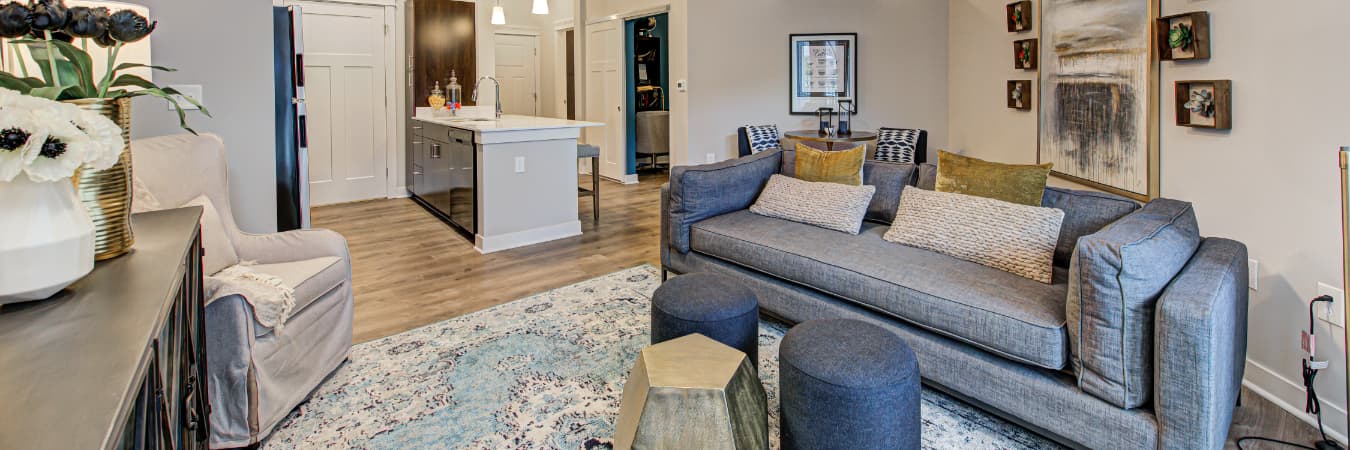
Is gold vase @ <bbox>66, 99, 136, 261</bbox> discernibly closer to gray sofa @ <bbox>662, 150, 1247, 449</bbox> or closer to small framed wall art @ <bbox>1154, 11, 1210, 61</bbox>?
gray sofa @ <bbox>662, 150, 1247, 449</bbox>

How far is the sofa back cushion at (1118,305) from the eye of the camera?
71.4 inches

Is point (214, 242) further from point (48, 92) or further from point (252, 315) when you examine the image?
point (48, 92)

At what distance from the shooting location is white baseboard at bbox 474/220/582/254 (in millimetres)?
4688

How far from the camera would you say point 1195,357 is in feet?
5.49

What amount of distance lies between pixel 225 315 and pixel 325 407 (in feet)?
1.72

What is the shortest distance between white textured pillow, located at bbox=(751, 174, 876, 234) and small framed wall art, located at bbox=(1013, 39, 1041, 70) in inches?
82.9

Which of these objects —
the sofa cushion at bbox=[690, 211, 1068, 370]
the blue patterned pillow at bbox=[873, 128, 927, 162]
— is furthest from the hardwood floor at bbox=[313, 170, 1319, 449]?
the blue patterned pillow at bbox=[873, 128, 927, 162]

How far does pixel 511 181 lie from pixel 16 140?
3943 mm

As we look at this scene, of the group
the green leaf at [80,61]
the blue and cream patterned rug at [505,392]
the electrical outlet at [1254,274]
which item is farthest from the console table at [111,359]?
the electrical outlet at [1254,274]

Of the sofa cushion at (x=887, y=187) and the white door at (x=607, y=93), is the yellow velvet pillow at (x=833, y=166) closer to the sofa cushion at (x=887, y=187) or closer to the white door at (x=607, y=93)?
the sofa cushion at (x=887, y=187)

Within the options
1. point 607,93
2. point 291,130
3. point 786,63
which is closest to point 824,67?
point 786,63

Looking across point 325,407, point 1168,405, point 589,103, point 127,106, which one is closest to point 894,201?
point 1168,405

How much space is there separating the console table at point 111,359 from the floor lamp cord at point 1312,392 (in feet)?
8.75

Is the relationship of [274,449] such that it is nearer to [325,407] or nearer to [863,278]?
[325,407]
